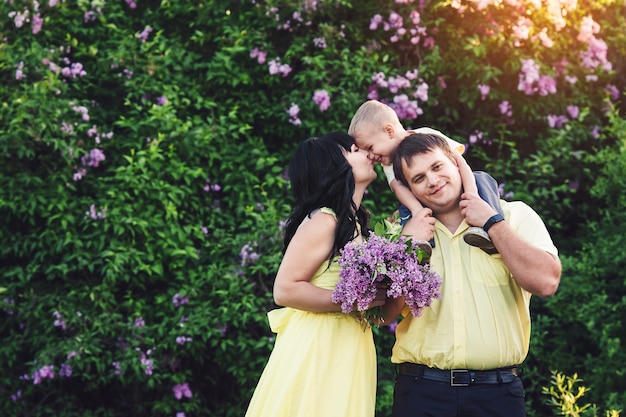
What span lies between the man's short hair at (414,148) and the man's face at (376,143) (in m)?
0.23

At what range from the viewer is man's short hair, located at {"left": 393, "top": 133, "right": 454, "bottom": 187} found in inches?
117

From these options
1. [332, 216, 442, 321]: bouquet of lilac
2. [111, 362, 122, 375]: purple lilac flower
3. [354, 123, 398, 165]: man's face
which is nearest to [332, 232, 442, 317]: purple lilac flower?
[332, 216, 442, 321]: bouquet of lilac

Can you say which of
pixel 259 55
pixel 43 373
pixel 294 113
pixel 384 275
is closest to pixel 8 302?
pixel 43 373

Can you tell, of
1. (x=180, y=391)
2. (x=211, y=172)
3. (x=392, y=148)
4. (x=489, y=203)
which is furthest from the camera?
(x=211, y=172)

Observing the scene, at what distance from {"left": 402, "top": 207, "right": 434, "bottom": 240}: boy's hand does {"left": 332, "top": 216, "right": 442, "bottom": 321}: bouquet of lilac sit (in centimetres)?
6

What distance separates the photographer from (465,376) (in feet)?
9.18

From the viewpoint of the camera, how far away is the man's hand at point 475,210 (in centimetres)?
282

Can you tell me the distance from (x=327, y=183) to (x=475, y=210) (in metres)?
0.58

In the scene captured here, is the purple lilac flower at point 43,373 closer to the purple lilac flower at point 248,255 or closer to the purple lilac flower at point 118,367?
the purple lilac flower at point 118,367

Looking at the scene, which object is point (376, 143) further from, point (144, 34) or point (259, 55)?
point (144, 34)

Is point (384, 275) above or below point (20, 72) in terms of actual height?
below

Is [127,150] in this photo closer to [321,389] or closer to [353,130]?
[353,130]

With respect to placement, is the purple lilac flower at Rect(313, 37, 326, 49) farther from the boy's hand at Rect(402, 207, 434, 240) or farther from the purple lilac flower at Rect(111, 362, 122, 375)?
the boy's hand at Rect(402, 207, 434, 240)

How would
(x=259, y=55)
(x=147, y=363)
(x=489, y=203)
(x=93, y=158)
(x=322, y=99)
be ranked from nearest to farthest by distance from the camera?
1. (x=489, y=203)
2. (x=147, y=363)
3. (x=93, y=158)
4. (x=322, y=99)
5. (x=259, y=55)
